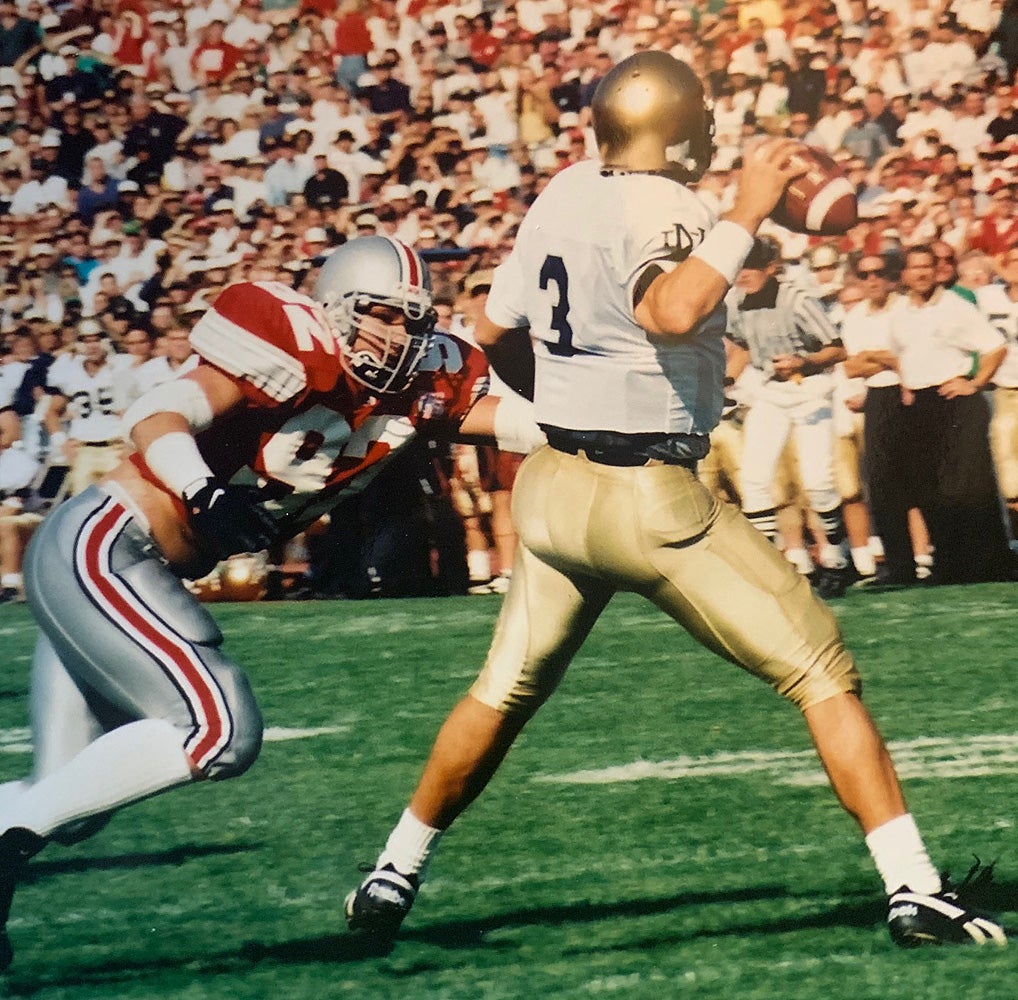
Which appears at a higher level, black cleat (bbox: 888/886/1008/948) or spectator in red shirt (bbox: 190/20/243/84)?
spectator in red shirt (bbox: 190/20/243/84)

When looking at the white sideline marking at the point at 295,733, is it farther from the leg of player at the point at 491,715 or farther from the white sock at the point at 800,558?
the white sock at the point at 800,558

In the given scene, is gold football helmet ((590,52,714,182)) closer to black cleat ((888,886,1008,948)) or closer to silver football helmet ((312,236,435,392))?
Result: silver football helmet ((312,236,435,392))

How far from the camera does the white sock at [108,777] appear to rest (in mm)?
2551

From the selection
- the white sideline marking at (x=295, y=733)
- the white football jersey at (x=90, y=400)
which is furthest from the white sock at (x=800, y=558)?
the white football jersey at (x=90, y=400)

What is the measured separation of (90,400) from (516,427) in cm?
497

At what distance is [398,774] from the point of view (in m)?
4.00

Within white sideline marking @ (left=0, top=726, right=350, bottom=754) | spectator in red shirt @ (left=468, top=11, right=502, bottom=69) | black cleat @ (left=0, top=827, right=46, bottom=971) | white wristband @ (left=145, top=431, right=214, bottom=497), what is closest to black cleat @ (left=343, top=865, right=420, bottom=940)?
black cleat @ (left=0, top=827, right=46, bottom=971)

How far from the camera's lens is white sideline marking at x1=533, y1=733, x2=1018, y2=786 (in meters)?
3.72

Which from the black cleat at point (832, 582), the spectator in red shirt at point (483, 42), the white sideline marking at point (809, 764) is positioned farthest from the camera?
the spectator in red shirt at point (483, 42)

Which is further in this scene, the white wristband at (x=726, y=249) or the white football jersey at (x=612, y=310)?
the white football jersey at (x=612, y=310)

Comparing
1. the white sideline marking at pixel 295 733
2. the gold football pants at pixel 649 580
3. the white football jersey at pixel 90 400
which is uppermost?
the gold football pants at pixel 649 580

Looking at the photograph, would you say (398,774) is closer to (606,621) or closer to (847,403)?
(606,621)

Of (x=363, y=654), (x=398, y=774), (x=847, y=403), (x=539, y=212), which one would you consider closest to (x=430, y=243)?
(x=847, y=403)

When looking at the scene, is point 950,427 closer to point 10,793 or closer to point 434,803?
point 434,803
